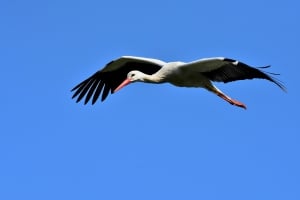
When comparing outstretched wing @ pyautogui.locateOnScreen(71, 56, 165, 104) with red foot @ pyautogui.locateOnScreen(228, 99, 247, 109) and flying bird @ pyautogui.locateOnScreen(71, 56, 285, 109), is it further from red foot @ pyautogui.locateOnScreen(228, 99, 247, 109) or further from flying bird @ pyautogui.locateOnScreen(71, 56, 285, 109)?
red foot @ pyautogui.locateOnScreen(228, 99, 247, 109)

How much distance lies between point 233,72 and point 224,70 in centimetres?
13

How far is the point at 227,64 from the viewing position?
10.6 metres

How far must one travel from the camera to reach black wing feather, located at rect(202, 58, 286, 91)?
10188mm

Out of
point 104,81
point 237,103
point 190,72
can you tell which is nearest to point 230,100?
point 237,103

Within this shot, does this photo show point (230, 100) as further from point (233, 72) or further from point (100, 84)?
point (100, 84)

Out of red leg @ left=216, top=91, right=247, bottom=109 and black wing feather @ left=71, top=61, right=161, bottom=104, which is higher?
black wing feather @ left=71, top=61, right=161, bottom=104

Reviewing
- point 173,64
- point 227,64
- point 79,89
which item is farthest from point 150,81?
point 79,89

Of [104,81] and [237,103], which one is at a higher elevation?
[104,81]

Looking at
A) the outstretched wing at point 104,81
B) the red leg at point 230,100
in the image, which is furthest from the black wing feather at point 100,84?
the red leg at point 230,100

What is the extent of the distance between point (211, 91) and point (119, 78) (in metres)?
1.90

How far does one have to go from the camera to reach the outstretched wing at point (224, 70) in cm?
1016

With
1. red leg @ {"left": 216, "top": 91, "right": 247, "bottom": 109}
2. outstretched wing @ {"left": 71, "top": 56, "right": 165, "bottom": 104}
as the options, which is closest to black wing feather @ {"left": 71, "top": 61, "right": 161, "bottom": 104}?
outstretched wing @ {"left": 71, "top": 56, "right": 165, "bottom": 104}

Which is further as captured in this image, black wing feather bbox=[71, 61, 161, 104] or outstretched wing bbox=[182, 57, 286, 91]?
black wing feather bbox=[71, 61, 161, 104]

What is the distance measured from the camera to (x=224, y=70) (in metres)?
10.8
